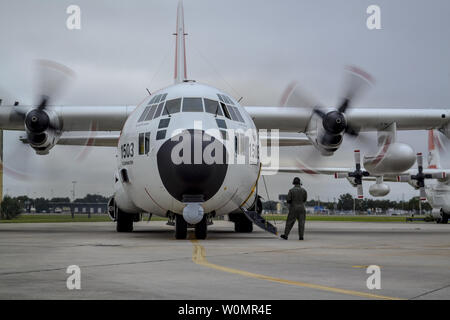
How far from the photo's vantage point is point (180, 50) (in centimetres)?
2030

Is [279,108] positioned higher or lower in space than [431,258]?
higher

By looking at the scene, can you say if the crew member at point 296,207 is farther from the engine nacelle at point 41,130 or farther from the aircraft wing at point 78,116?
the engine nacelle at point 41,130

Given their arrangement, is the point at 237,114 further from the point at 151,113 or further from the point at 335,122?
the point at 335,122

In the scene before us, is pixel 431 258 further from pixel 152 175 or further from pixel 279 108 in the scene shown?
pixel 279 108

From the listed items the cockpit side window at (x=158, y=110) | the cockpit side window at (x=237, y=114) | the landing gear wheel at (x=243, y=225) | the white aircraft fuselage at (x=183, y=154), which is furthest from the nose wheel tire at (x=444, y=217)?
the cockpit side window at (x=158, y=110)

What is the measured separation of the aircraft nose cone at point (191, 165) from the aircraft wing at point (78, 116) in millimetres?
8096

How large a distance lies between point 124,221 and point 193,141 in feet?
23.7

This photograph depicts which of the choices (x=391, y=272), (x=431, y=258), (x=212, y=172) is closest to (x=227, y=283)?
(x=391, y=272)

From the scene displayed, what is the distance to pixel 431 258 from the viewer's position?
8.76 metres

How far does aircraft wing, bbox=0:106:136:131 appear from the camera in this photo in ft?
62.8

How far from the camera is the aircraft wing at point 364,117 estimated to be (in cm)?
1967

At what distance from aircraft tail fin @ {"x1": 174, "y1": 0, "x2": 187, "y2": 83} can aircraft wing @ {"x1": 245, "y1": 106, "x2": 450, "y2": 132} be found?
8.74 feet

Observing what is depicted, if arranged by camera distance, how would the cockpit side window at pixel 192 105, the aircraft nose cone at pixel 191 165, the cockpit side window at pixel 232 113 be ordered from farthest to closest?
the cockpit side window at pixel 232 113
the cockpit side window at pixel 192 105
the aircraft nose cone at pixel 191 165
